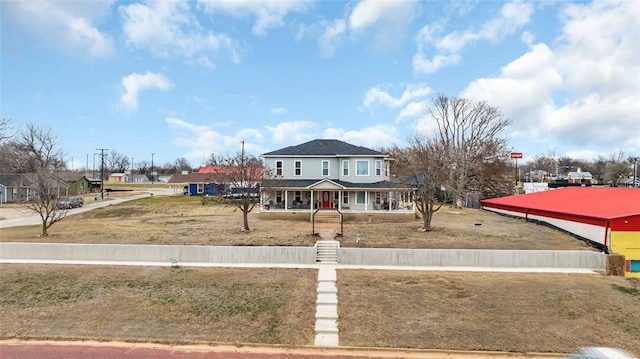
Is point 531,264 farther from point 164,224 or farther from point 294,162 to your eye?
point 164,224

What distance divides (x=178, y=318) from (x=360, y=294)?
23.0 ft

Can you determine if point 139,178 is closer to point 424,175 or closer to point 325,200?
point 325,200

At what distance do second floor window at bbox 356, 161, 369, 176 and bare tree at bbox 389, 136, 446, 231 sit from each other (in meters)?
3.70

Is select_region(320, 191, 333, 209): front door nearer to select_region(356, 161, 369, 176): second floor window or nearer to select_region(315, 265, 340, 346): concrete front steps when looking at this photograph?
select_region(356, 161, 369, 176): second floor window

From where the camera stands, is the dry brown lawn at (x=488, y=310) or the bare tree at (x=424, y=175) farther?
the bare tree at (x=424, y=175)

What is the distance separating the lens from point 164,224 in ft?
95.7

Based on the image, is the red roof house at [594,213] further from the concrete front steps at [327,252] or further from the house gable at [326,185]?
the house gable at [326,185]

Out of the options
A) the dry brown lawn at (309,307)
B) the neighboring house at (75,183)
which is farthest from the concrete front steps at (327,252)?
the neighboring house at (75,183)

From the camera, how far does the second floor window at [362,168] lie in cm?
3391

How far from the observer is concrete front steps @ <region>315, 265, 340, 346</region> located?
12000 millimetres

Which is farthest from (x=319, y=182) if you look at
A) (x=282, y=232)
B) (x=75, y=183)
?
(x=75, y=183)

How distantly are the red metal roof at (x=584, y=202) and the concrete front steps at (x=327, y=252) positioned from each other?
16.1m

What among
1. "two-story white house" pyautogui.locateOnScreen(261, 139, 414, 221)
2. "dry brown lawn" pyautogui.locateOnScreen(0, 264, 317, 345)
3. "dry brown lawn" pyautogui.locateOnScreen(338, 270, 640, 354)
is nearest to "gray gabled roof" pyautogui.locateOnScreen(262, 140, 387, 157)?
"two-story white house" pyautogui.locateOnScreen(261, 139, 414, 221)

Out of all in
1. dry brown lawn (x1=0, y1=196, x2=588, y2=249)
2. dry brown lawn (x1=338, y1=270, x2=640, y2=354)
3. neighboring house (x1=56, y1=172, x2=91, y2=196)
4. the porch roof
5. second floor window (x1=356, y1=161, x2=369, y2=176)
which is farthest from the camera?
neighboring house (x1=56, y1=172, x2=91, y2=196)
